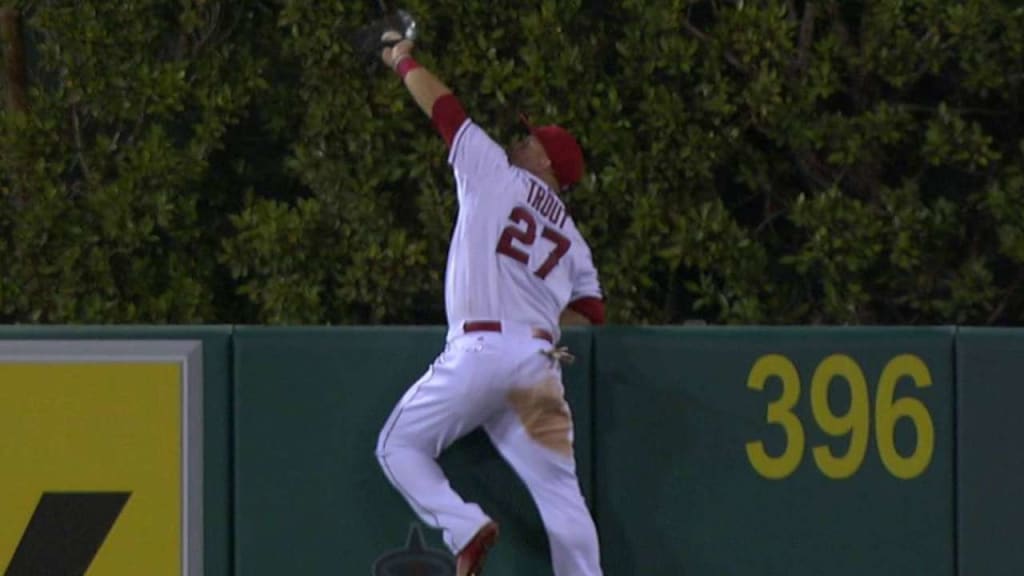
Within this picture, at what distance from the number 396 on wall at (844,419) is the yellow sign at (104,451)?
1873mm

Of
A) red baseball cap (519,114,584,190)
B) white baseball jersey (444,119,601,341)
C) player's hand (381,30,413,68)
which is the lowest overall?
white baseball jersey (444,119,601,341)

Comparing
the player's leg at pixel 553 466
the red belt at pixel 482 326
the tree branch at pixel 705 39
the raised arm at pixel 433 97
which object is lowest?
the player's leg at pixel 553 466

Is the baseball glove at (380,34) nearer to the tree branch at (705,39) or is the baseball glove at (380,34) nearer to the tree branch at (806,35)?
the tree branch at (705,39)

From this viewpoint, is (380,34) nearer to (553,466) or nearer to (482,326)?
(482,326)

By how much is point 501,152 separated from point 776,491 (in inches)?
56.1

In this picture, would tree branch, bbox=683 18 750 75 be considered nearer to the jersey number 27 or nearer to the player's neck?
the player's neck

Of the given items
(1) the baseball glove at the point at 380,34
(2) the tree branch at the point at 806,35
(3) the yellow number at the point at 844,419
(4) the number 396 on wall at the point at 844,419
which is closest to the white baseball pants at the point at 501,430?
(4) the number 396 on wall at the point at 844,419

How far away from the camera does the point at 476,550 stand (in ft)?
18.7

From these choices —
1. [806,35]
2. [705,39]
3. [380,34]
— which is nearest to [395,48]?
[380,34]

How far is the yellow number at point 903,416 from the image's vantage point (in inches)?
242

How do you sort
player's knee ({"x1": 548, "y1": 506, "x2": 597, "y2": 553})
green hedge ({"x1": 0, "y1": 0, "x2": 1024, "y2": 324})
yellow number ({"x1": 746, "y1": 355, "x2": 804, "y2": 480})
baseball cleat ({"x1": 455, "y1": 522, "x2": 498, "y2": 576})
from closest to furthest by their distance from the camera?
1. baseball cleat ({"x1": 455, "y1": 522, "x2": 498, "y2": 576})
2. player's knee ({"x1": 548, "y1": 506, "x2": 597, "y2": 553})
3. yellow number ({"x1": 746, "y1": 355, "x2": 804, "y2": 480})
4. green hedge ({"x1": 0, "y1": 0, "x2": 1024, "y2": 324})

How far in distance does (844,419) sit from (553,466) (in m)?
1.00

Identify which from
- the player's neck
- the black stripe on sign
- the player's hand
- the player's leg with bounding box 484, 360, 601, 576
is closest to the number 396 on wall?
the player's leg with bounding box 484, 360, 601, 576

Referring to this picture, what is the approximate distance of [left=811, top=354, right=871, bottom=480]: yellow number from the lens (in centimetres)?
613
